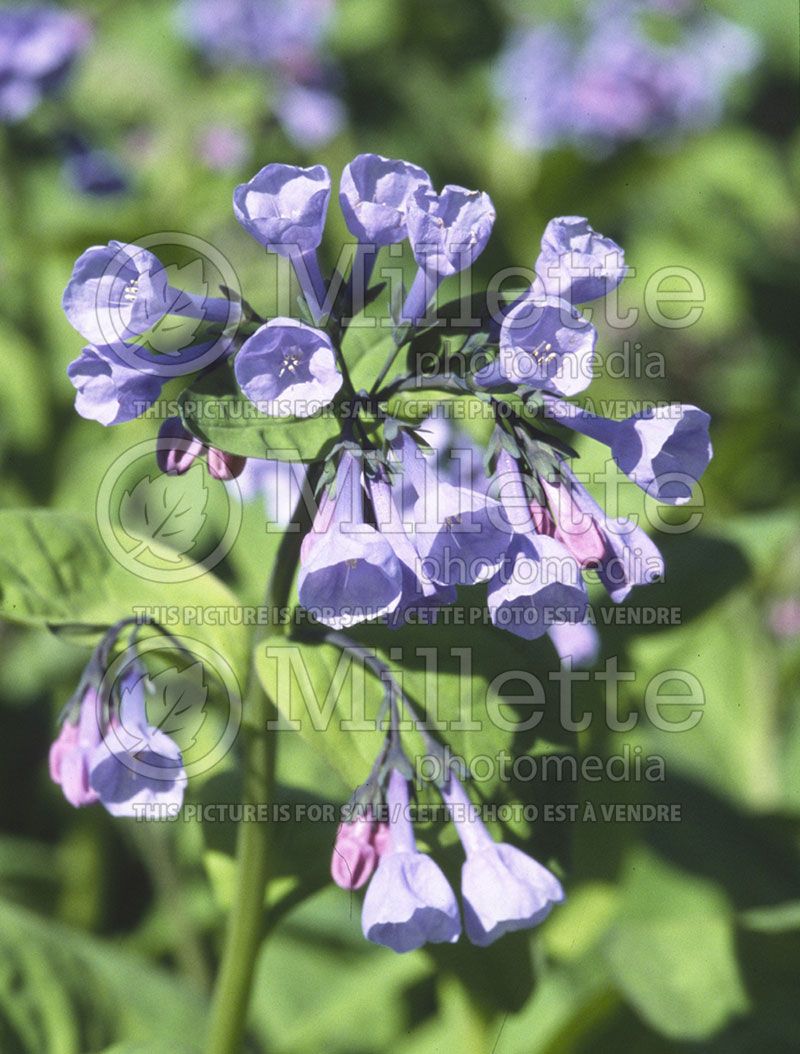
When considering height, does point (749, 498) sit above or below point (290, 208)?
below

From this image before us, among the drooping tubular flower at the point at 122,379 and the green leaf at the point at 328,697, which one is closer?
the drooping tubular flower at the point at 122,379

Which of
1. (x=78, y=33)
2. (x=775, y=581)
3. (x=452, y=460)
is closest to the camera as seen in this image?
(x=452, y=460)

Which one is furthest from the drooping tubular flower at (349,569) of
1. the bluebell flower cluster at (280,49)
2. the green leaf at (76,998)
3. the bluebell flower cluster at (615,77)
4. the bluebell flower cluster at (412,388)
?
the bluebell flower cluster at (615,77)

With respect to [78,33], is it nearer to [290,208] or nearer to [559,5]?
[290,208]

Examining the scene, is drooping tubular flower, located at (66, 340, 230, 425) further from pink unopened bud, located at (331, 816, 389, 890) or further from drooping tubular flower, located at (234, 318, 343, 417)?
pink unopened bud, located at (331, 816, 389, 890)

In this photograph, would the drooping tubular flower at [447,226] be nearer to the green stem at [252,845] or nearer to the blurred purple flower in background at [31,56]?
the green stem at [252,845]

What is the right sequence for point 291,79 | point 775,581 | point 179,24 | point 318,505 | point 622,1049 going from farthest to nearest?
point 179,24 < point 291,79 < point 775,581 < point 622,1049 < point 318,505

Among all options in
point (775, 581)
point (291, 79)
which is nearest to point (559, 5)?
point (291, 79)

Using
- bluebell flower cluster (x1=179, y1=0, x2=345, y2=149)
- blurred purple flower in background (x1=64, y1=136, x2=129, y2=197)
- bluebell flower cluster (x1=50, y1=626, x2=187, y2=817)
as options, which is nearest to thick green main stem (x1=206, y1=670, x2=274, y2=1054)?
bluebell flower cluster (x1=50, y1=626, x2=187, y2=817)
